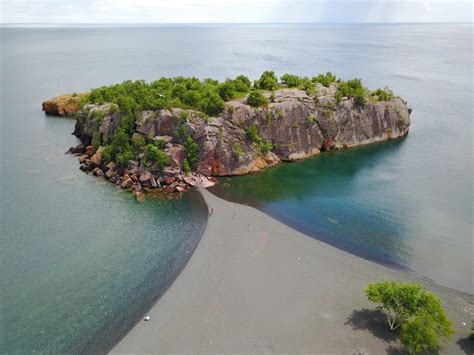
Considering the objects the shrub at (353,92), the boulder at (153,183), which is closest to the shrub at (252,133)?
the boulder at (153,183)

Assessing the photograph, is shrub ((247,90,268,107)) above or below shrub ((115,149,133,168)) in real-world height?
above

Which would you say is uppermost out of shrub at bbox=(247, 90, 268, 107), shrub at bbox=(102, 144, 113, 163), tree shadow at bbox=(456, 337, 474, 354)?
shrub at bbox=(247, 90, 268, 107)

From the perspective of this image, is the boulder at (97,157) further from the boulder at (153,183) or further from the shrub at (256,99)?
the shrub at (256,99)

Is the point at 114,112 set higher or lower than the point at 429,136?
higher

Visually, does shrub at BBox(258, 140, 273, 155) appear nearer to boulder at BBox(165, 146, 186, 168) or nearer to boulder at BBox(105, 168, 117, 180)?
boulder at BBox(165, 146, 186, 168)

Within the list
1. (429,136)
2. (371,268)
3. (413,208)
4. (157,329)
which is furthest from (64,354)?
(429,136)

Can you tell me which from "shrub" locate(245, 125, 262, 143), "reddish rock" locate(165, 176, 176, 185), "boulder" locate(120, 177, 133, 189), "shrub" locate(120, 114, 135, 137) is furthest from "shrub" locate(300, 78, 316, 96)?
"boulder" locate(120, 177, 133, 189)

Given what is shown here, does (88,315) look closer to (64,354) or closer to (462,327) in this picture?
(64,354)
